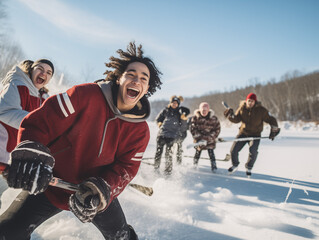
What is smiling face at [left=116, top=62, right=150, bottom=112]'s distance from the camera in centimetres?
156

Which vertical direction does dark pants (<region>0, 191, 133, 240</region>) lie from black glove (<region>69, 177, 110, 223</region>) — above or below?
below

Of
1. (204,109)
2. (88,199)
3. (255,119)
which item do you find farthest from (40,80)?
(255,119)

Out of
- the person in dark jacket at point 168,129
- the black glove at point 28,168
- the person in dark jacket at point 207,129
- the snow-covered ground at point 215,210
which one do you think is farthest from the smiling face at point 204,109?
the black glove at point 28,168


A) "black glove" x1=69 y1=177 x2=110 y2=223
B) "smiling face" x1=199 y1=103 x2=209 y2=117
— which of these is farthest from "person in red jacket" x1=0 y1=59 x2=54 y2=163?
"smiling face" x1=199 y1=103 x2=209 y2=117

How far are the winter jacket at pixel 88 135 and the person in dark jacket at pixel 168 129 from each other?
3.18 metres

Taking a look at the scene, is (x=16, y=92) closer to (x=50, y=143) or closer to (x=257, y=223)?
(x=50, y=143)

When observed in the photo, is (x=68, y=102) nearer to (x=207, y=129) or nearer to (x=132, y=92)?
(x=132, y=92)

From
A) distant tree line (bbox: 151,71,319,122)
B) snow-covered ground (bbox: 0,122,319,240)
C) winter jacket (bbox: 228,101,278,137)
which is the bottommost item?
snow-covered ground (bbox: 0,122,319,240)

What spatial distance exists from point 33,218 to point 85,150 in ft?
1.78

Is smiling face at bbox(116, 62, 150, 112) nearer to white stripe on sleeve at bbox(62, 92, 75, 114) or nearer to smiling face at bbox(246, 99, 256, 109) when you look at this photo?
white stripe on sleeve at bbox(62, 92, 75, 114)

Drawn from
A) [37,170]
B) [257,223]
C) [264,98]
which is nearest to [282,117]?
[264,98]

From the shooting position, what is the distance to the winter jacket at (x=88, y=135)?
1257 millimetres

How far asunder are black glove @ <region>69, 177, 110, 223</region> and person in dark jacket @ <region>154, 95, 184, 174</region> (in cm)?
344

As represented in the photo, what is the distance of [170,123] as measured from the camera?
4855 mm
